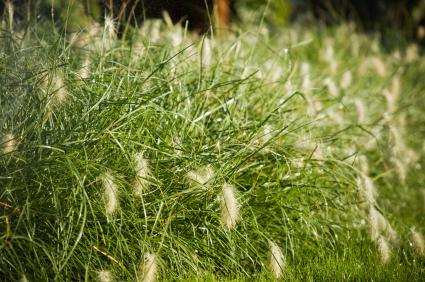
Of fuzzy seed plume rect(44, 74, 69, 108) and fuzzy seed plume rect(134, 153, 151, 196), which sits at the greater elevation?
fuzzy seed plume rect(44, 74, 69, 108)

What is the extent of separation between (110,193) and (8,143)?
0.41 metres

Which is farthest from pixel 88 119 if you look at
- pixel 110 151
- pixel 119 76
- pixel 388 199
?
pixel 388 199

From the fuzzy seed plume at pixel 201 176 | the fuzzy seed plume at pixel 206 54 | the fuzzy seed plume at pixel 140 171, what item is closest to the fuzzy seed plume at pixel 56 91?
the fuzzy seed plume at pixel 140 171

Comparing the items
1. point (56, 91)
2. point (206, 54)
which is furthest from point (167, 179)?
point (206, 54)

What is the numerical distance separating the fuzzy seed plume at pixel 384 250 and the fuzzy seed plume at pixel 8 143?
5.04 feet

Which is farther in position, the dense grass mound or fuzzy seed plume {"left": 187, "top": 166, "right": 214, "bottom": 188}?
fuzzy seed plume {"left": 187, "top": 166, "right": 214, "bottom": 188}

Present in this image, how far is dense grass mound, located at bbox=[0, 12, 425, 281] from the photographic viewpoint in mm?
2512

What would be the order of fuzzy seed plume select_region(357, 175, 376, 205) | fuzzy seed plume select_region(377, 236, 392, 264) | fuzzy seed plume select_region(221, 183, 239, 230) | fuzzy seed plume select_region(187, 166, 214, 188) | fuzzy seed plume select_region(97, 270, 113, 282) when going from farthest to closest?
fuzzy seed plume select_region(357, 175, 376, 205)
fuzzy seed plume select_region(377, 236, 392, 264)
fuzzy seed plume select_region(187, 166, 214, 188)
fuzzy seed plume select_region(221, 183, 239, 230)
fuzzy seed plume select_region(97, 270, 113, 282)

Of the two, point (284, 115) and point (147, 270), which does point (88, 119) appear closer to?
point (147, 270)

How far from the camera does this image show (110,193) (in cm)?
233

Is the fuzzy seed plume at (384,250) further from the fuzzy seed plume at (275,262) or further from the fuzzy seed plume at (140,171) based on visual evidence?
the fuzzy seed plume at (140,171)

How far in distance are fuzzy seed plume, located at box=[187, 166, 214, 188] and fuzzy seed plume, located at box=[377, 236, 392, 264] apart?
78cm

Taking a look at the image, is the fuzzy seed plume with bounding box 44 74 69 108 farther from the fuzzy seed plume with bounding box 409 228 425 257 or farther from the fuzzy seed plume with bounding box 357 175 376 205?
the fuzzy seed plume with bounding box 409 228 425 257

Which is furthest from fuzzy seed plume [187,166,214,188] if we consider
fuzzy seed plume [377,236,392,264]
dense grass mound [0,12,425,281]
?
fuzzy seed plume [377,236,392,264]
